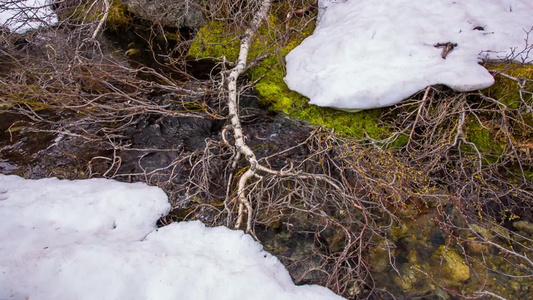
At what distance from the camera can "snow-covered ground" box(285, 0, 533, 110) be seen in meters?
3.22

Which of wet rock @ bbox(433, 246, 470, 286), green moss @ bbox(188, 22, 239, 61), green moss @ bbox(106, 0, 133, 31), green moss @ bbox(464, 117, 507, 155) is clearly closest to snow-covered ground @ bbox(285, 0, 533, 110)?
green moss @ bbox(464, 117, 507, 155)

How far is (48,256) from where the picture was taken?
6.64 ft

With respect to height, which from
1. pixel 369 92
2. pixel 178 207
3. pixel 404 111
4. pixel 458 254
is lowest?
pixel 458 254

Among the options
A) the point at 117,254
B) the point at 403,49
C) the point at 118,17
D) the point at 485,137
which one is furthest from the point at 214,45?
the point at 485,137

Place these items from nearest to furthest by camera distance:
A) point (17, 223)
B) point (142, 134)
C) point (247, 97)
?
point (17, 223) → point (142, 134) → point (247, 97)

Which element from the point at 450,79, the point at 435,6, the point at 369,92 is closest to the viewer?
the point at 450,79

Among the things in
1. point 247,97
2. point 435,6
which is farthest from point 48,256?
point 435,6

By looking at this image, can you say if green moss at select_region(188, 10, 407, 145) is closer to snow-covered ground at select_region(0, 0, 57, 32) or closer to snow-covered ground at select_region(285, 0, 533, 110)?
snow-covered ground at select_region(285, 0, 533, 110)

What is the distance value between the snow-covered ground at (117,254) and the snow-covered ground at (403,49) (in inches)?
83.8

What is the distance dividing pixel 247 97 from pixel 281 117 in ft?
2.28

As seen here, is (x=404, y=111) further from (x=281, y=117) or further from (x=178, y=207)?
(x=178, y=207)

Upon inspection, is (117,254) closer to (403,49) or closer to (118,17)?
(403,49)

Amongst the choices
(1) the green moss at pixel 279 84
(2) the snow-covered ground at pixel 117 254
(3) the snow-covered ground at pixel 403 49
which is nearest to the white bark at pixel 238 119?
(1) the green moss at pixel 279 84

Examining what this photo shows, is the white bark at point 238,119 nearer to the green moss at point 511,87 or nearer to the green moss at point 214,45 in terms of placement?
the green moss at point 214,45
